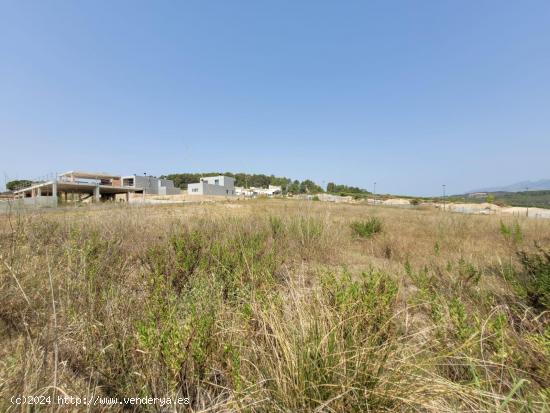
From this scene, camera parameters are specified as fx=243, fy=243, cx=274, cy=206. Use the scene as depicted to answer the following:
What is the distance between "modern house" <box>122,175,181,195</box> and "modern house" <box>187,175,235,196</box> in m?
5.84

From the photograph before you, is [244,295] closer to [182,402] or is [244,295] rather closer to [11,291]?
[182,402]

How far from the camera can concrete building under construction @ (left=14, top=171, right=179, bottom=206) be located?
1564 inches

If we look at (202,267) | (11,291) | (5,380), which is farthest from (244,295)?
(11,291)

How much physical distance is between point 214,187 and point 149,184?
675 inches

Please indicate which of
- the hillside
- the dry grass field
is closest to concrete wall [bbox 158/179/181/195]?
the dry grass field

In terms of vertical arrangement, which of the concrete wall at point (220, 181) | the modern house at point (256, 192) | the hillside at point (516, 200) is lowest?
the hillside at point (516, 200)

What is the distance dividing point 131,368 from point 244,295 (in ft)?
3.39

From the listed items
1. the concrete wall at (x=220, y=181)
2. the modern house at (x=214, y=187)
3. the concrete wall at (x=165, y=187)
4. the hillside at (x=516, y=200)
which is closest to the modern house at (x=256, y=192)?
the modern house at (x=214, y=187)

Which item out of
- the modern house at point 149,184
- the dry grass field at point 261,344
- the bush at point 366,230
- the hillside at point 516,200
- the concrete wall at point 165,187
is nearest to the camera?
the dry grass field at point 261,344

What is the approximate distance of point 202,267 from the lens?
2992mm

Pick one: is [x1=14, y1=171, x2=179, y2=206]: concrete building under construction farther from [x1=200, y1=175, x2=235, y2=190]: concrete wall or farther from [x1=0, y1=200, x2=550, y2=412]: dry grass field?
[x1=0, y1=200, x2=550, y2=412]: dry grass field

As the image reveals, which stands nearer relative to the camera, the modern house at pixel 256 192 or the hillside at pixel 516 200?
the hillside at pixel 516 200

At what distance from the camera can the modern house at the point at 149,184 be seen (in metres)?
63.1

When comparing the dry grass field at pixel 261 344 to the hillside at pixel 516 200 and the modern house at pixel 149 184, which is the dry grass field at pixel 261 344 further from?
the modern house at pixel 149 184
